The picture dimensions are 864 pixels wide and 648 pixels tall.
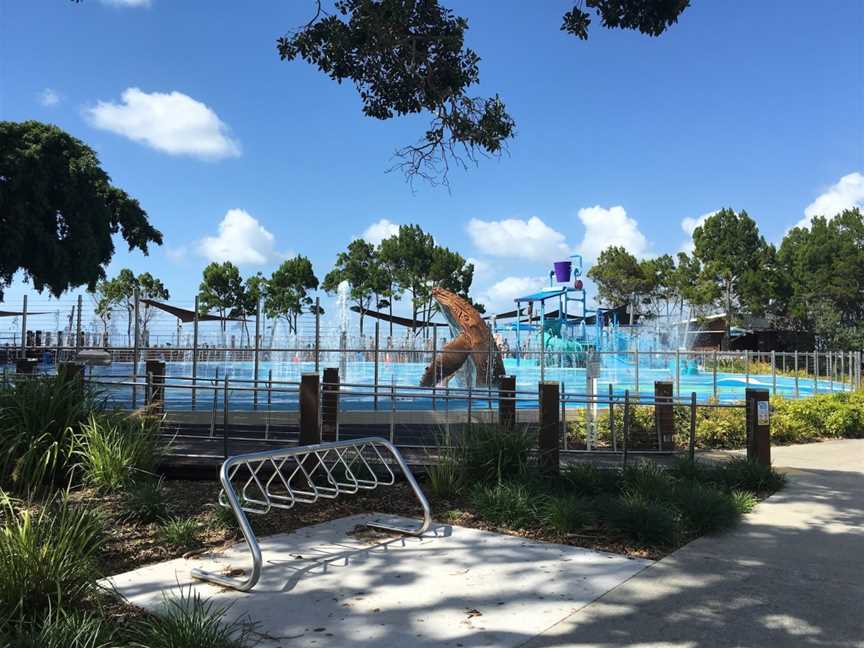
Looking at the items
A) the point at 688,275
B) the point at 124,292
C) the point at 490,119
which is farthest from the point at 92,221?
the point at 688,275

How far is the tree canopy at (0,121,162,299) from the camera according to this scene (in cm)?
2172

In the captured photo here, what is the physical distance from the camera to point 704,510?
5832mm

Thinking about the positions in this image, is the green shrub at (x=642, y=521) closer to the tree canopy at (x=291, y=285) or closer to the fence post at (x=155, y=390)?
the fence post at (x=155, y=390)

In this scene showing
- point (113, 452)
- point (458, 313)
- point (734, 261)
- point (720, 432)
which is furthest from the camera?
point (734, 261)

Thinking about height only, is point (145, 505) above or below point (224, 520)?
above

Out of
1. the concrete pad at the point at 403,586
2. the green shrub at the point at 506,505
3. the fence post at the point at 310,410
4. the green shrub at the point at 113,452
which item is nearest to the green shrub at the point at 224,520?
the concrete pad at the point at 403,586

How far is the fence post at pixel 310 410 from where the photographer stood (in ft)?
23.3

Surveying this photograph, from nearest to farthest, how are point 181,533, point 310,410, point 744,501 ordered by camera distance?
point 181,533
point 744,501
point 310,410

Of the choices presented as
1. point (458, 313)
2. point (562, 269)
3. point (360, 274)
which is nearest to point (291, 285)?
point (360, 274)

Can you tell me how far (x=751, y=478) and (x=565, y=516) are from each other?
9.78 feet

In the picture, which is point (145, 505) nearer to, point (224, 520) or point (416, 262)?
point (224, 520)

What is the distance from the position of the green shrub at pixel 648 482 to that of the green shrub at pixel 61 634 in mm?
4473

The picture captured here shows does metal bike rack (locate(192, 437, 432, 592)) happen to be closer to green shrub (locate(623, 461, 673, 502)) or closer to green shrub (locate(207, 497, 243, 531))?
green shrub (locate(207, 497, 243, 531))

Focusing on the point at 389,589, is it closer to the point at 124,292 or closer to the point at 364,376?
the point at 364,376
